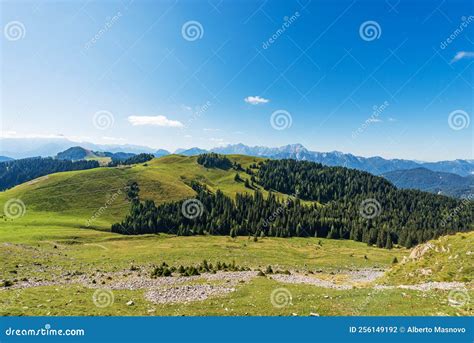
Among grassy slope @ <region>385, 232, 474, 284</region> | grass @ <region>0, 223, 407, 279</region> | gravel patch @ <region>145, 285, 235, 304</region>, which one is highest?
grassy slope @ <region>385, 232, 474, 284</region>

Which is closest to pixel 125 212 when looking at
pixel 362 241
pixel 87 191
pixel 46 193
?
pixel 87 191

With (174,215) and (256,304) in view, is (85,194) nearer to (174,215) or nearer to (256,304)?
(174,215)

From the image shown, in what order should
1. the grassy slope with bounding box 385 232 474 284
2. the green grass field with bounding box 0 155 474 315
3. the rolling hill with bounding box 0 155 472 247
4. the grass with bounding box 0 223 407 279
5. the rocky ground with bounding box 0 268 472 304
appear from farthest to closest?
the rolling hill with bounding box 0 155 472 247, the grass with bounding box 0 223 407 279, the grassy slope with bounding box 385 232 474 284, the rocky ground with bounding box 0 268 472 304, the green grass field with bounding box 0 155 474 315

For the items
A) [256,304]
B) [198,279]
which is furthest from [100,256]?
[256,304]

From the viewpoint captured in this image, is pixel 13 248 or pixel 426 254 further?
pixel 13 248

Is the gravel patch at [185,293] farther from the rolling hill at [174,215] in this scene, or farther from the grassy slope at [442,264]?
the rolling hill at [174,215]

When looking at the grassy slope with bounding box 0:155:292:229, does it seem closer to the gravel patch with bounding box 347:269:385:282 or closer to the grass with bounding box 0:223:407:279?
the grass with bounding box 0:223:407:279

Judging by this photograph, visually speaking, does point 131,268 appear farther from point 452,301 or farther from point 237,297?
point 452,301

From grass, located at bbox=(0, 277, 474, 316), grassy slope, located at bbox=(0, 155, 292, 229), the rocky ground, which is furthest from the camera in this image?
grassy slope, located at bbox=(0, 155, 292, 229)

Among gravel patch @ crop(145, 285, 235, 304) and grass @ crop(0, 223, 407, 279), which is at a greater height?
gravel patch @ crop(145, 285, 235, 304)

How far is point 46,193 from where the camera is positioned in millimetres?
138375

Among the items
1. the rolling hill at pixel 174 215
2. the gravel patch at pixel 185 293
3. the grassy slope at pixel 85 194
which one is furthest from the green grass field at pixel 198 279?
the rolling hill at pixel 174 215

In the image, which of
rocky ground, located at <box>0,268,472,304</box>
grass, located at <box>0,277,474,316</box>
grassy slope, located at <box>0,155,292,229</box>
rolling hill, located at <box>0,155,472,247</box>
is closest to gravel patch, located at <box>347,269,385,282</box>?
rocky ground, located at <box>0,268,472,304</box>

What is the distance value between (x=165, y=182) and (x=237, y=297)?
154m
